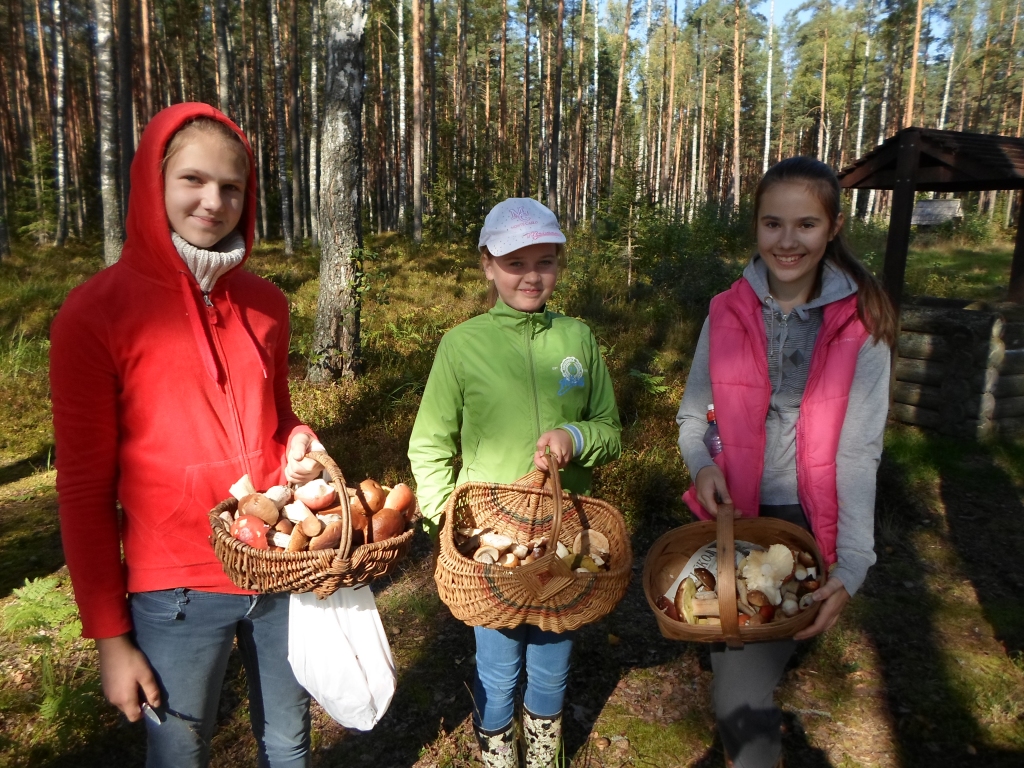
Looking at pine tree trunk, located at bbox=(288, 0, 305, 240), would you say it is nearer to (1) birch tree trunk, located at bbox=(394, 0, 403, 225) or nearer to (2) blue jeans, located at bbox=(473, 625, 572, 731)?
(1) birch tree trunk, located at bbox=(394, 0, 403, 225)

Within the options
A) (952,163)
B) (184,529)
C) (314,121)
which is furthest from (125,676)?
(314,121)

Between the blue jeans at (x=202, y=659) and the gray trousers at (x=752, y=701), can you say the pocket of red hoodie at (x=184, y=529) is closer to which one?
the blue jeans at (x=202, y=659)

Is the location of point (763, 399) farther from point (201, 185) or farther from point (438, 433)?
point (201, 185)

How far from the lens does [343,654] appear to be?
1.70 metres

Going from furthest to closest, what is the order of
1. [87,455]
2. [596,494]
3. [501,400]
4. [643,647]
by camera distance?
1. [596,494]
2. [643,647]
3. [501,400]
4. [87,455]

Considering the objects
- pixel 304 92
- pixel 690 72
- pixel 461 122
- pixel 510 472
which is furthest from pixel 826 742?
pixel 690 72

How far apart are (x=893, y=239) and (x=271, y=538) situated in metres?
6.77

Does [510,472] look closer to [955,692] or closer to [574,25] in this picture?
[955,692]

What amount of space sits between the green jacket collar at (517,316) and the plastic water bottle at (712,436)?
64cm

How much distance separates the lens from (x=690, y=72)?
39.6 metres

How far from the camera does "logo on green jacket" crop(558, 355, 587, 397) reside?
2.20 meters

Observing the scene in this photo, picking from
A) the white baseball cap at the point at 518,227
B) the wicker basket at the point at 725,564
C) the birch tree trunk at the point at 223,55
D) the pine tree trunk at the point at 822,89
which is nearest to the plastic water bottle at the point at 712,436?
the wicker basket at the point at 725,564

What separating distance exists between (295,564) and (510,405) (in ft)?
3.05

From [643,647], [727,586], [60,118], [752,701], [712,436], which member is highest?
[60,118]
